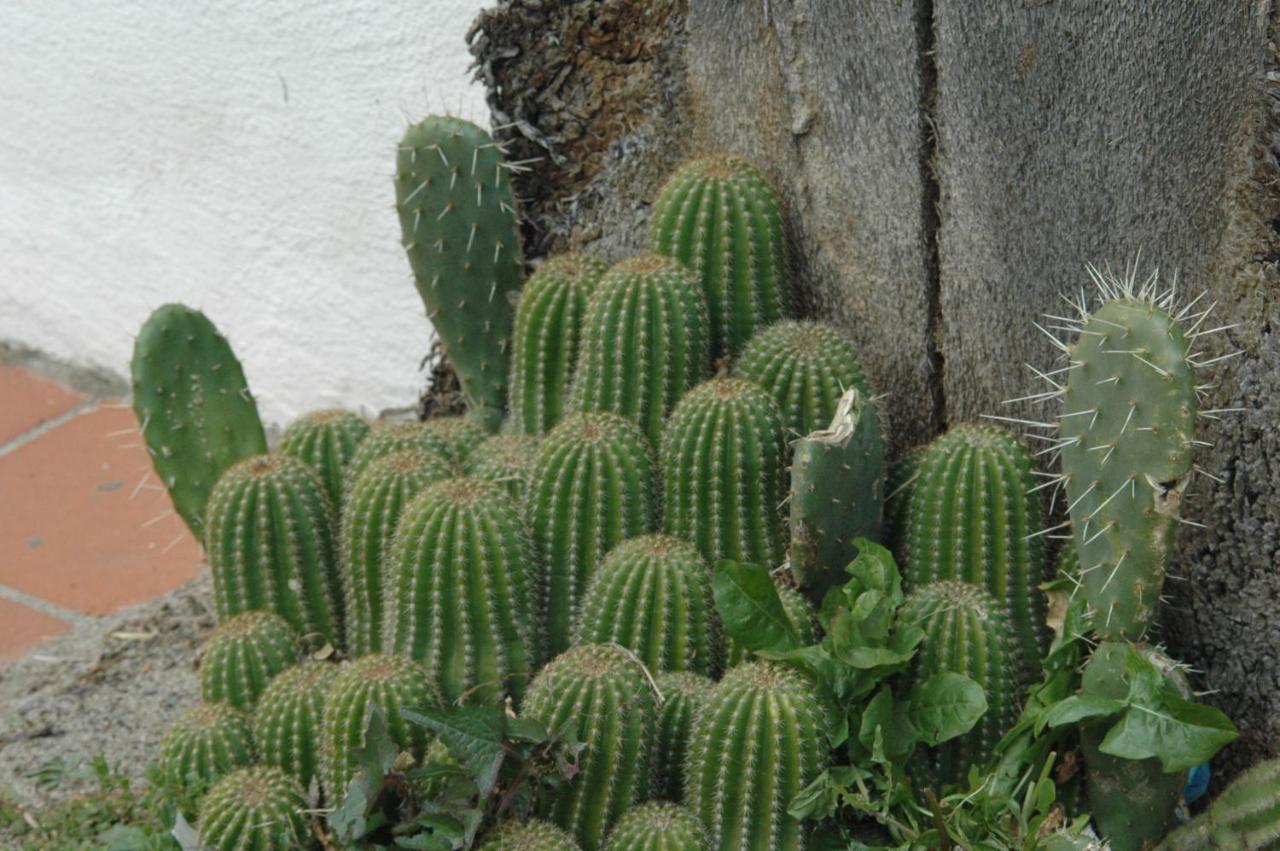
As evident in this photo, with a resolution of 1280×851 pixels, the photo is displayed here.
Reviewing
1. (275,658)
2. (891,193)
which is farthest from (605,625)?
(891,193)

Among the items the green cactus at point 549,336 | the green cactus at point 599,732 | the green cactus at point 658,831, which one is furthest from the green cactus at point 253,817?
the green cactus at point 549,336

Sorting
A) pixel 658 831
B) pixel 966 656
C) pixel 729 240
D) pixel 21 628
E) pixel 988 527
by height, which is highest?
pixel 729 240

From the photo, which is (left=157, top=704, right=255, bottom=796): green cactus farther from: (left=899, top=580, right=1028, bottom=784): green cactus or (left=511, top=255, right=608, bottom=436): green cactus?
(left=899, top=580, right=1028, bottom=784): green cactus

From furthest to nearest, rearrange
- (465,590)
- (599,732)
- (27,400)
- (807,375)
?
(27,400) < (807,375) < (465,590) < (599,732)

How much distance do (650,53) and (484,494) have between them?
1.01 m

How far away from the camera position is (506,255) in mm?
2967

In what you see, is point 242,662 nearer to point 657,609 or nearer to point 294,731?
point 294,731

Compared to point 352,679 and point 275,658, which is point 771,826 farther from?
point 275,658

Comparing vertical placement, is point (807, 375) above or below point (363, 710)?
above

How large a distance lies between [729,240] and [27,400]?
278cm

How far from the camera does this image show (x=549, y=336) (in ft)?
9.03

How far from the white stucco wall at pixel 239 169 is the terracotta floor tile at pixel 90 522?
0.33m

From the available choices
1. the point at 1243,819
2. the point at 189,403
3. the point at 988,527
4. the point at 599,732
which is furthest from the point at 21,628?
the point at 1243,819

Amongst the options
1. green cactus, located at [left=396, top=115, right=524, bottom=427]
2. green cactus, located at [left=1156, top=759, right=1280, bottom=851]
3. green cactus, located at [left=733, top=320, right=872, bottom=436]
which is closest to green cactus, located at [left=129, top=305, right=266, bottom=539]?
green cactus, located at [left=396, top=115, right=524, bottom=427]
